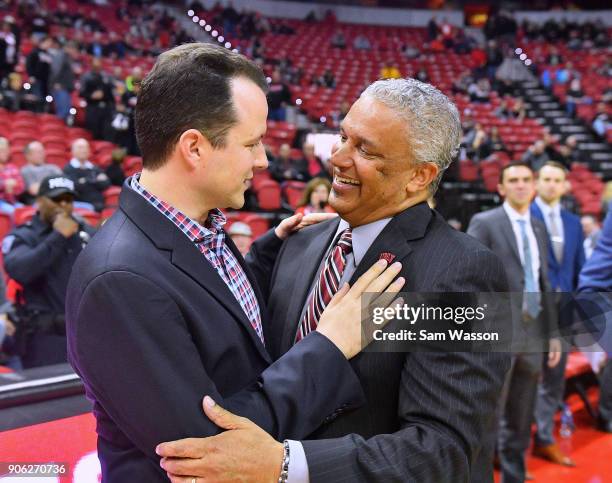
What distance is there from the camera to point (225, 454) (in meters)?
1.07

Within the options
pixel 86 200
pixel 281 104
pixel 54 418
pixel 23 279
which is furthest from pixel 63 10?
pixel 54 418

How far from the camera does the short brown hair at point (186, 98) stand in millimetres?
1156

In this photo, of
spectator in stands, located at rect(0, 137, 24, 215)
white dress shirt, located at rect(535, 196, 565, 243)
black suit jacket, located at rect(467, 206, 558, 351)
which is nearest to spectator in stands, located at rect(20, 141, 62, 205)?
spectator in stands, located at rect(0, 137, 24, 215)

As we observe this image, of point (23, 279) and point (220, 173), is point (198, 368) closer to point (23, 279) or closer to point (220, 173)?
point (220, 173)

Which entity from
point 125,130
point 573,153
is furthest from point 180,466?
point 573,153

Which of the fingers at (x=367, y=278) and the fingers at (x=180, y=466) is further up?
the fingers at (x=367, y=278)

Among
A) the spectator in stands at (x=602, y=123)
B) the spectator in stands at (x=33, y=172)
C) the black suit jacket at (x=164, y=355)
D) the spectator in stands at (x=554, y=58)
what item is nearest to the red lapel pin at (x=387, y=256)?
the black suit jacket at (x=164, y=355)

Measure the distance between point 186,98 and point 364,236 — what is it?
505 millimetres

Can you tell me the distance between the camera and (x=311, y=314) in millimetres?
1417

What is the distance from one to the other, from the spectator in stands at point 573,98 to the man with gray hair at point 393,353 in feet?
51.2

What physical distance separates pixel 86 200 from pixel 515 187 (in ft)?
12.6

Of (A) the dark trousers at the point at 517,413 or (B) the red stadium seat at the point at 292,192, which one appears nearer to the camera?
(A) the dark trousers at the point at 517,413

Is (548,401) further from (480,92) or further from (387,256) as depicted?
(480,92)

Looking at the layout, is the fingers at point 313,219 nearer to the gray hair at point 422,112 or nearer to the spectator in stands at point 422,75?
the gray hair at point 422,112
